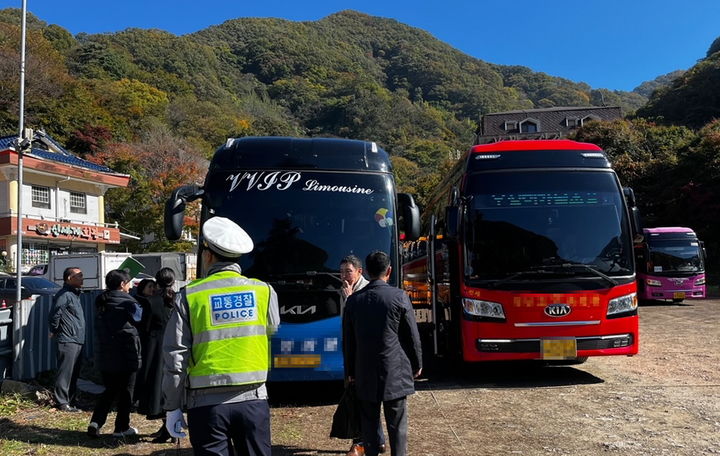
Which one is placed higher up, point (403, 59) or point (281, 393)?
point (403, 59)

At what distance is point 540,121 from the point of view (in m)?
61.6

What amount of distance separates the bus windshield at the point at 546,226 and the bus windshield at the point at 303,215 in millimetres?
1405

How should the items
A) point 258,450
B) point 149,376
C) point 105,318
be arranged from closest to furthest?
1. point 258,450
2. point 105,318
3. point 149,376

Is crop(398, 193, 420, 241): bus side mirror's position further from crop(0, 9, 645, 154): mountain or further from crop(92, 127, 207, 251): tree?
crop(0, 9, 645, 154): mountain

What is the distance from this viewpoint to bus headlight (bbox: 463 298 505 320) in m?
7.80

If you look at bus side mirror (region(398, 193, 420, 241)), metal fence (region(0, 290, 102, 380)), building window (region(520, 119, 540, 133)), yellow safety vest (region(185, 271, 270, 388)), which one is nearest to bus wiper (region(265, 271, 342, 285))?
bus side mirror (region(398, 193, 420, 241))

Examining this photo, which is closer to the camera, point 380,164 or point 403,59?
point 380,164

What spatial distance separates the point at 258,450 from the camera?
311cm

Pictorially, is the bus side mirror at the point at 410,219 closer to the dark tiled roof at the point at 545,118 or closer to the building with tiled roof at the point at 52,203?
the building with tiled roof at the point at 52,203

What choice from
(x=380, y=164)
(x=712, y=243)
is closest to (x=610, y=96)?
(x=712, y=243)

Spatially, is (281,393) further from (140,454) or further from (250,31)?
(250,31)

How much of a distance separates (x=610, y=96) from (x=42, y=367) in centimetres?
12664

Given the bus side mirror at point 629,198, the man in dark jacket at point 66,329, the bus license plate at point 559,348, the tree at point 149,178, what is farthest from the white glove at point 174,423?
the tree at point 149,178

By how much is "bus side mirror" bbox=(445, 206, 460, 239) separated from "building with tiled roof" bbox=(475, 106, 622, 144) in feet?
172
